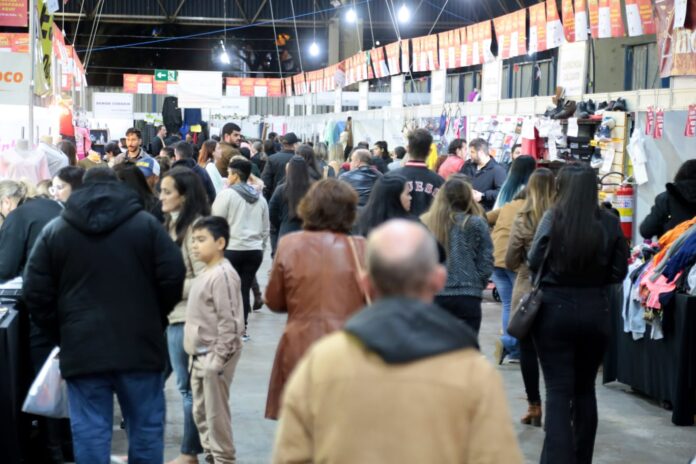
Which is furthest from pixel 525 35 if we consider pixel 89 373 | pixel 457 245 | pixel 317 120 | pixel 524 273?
pixel 317 120

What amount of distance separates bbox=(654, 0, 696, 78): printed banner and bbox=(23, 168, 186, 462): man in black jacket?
261 inches

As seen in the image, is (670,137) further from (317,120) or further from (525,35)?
(317,120)

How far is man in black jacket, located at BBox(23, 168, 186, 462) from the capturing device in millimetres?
4457

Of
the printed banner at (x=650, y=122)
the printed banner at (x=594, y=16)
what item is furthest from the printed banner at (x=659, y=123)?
the printed banner at (x=594, y=16)

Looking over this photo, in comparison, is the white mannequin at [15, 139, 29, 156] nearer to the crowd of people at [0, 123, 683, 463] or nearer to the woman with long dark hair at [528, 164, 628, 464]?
the crowd of people at [0, 123, 683, 463]

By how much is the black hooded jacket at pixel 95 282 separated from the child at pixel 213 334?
0.85m

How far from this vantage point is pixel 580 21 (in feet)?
42.7

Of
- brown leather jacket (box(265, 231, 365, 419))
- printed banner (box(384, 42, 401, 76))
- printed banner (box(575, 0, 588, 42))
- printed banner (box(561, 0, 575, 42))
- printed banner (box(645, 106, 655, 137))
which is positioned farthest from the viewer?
printed banner (box(384, 42, 401, 76))

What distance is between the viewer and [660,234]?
8.12m

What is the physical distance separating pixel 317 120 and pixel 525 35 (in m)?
16.1

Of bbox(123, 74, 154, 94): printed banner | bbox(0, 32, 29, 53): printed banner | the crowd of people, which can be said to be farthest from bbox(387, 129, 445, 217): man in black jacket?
bbox(123, 74, 154, 94): printed banner

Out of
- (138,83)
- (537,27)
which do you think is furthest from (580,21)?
(138,83)

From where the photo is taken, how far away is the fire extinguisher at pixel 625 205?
11133mm

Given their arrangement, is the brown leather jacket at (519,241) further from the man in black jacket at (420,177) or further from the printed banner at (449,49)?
the printed banner at (449,49)
